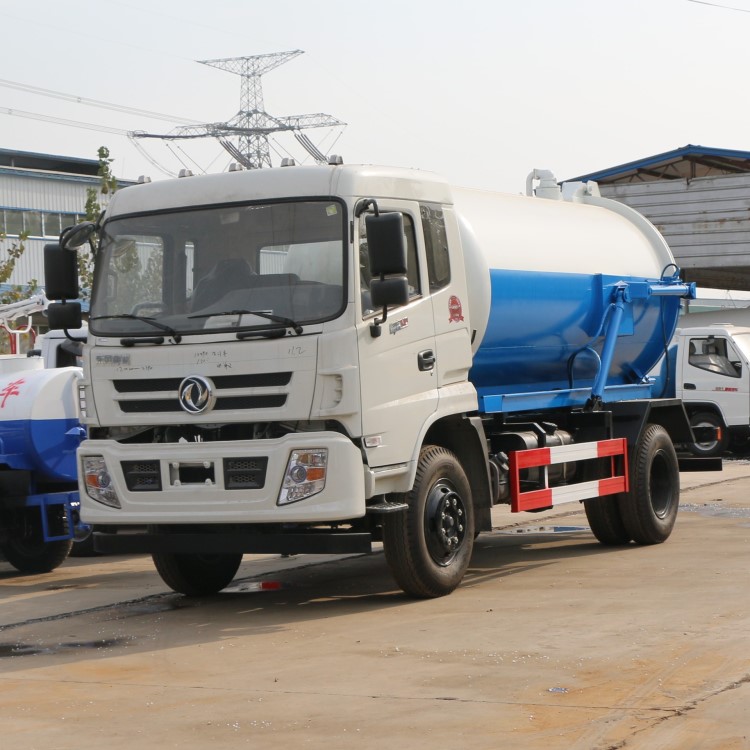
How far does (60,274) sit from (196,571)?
2502mm

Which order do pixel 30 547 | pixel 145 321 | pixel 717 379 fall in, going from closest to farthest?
pixel 145 321, pixel 30 547, pixel 717 379

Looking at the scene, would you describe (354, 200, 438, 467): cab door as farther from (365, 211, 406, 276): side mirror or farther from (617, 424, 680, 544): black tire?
(617, 424, 680, 544): black tire

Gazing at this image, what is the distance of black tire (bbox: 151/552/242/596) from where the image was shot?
10.5 m

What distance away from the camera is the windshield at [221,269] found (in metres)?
9.09

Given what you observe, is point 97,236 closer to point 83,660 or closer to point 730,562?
point 83,660

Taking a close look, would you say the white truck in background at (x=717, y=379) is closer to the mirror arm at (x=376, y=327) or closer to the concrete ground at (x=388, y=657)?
the concrete ground at (x=388, y=657)

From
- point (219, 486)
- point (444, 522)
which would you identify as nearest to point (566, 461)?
point (444, 522)

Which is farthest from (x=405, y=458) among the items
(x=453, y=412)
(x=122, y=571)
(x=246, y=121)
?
(x=246, y=121)

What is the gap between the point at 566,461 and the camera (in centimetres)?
1176

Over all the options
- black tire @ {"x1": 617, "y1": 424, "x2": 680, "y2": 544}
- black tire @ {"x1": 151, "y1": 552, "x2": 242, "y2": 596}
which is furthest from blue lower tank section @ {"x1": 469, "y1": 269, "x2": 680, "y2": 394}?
black tire @ {"x1": 151, "y1": 552, "x2": 242, "y2": 596}

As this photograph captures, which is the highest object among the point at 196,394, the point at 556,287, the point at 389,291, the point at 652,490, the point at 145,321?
the point at 556,287

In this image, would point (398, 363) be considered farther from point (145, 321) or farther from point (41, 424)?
point (41, 424)

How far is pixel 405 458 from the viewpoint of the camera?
943cm

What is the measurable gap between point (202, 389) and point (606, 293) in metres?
4.74
